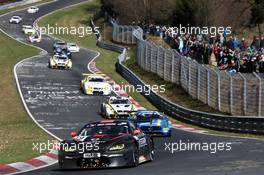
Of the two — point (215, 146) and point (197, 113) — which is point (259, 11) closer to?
point (197, 113)

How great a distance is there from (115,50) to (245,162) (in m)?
50.2

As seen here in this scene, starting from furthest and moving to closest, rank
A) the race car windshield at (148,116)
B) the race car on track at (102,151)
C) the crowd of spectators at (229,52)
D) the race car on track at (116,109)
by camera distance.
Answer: the race car on track at (116,109) → the crowd of spectators at (229,52) → the race car windshield at (148,116) → the race car on track at (102,151)

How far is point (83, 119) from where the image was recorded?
33062mm

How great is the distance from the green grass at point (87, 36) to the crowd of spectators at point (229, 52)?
3685mm

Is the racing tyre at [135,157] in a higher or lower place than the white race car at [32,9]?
higher

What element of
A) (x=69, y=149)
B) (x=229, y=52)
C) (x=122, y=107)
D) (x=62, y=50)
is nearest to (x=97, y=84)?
(x=122, y=107)

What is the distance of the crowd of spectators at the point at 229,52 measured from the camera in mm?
29609

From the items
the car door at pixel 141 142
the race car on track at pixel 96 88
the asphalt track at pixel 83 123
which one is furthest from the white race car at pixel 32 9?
the car door at pixel 141 142

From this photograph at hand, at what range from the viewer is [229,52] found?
104 ft

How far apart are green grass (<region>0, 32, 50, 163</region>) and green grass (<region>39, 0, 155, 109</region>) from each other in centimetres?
680

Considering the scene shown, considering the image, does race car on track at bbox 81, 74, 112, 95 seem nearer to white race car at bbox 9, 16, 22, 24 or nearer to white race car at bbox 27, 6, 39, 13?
white race car at bbox 9, 16, 22, 24

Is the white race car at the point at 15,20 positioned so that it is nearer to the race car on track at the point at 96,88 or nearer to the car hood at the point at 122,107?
the race car on track at the point at 96,88

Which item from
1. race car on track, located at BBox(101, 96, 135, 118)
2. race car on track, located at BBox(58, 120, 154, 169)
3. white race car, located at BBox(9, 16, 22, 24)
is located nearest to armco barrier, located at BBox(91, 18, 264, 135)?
race car on track, located at BBox(101, 96, 135, 118)

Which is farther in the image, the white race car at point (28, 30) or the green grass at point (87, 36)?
the white race car at point (28, 30)
